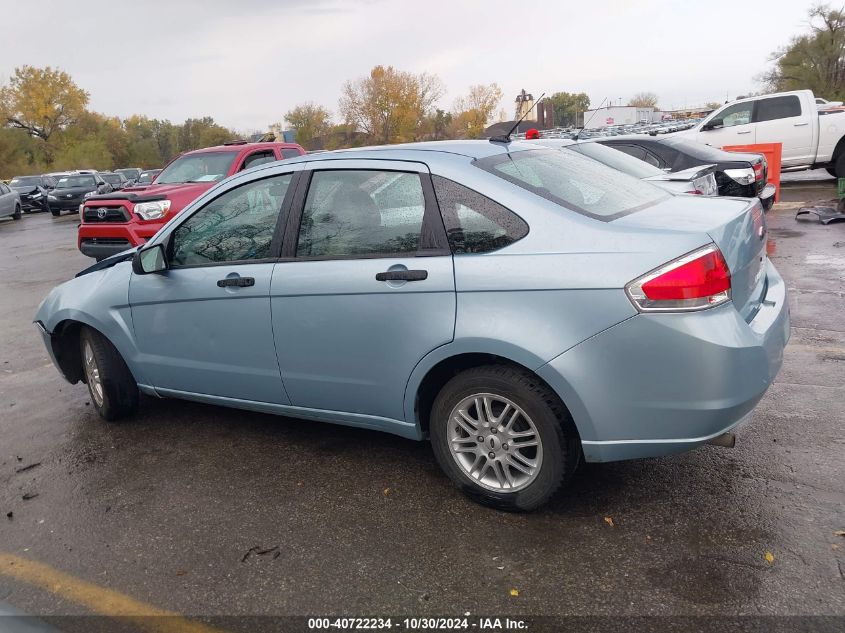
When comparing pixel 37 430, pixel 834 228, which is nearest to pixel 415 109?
pixel 834 228

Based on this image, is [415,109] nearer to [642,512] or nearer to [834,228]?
[834,228]

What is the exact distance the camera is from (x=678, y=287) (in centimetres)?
285

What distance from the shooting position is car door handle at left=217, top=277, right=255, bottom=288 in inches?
153

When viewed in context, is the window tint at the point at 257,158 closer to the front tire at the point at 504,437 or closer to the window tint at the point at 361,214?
the window tint at the point at 361,214

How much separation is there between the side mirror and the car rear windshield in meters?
2.06

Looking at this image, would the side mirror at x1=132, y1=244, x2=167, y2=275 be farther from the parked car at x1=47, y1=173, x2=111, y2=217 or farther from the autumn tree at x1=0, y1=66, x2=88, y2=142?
the autumn tree at x1=0, y1=66, x2=88, y2=142

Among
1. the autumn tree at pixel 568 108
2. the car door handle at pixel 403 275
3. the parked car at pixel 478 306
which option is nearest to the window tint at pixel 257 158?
the parked car at pixel 478 306

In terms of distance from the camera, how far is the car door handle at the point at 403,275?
3.32 m

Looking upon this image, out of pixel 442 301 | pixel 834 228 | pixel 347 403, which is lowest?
pixel 834 228

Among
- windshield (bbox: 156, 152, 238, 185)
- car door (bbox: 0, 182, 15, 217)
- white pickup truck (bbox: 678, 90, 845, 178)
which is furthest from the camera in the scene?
car door (bbox: 0, 182, 15, 217)

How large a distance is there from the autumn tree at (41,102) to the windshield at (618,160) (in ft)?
242

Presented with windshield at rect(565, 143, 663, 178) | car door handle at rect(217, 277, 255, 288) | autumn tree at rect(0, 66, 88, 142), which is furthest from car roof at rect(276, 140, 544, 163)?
autumn tree at rect(0, 66, 88, 142)

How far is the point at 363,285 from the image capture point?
11.4ft

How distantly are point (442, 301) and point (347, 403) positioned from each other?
2.82 ft
